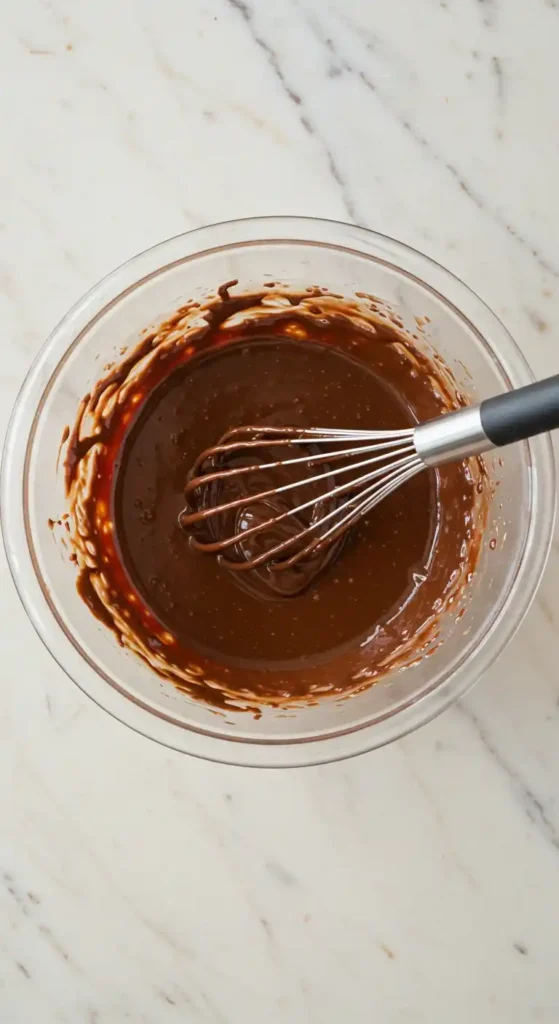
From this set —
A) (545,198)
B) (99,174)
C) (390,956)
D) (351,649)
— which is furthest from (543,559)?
(99,174)

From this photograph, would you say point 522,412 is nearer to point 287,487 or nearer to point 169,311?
point 287,487

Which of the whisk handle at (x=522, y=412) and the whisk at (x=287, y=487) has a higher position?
the whisk at (x=287, y=487)

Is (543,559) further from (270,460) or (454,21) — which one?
(454,21)

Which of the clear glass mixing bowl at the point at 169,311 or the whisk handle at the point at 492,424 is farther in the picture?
the clear glass mixing bowl at the point at 169,311

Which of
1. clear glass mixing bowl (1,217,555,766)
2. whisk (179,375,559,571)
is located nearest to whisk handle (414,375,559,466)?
whisk (179,375,559,571)

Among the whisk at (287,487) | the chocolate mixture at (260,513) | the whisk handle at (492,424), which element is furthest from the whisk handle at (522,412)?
the chocolate mixture at (260,513)

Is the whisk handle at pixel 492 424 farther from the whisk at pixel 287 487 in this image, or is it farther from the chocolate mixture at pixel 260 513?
the chocolate mixture at pixel 260 513

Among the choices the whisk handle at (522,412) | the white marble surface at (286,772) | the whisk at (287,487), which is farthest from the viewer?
the white marble surface at (286,772)

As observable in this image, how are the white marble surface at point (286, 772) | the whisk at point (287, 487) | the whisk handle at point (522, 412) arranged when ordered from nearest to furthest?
1. the whisk handle at point (522, 412)
2. the whisk at point (287, 487)
3. the white marble surface at point (286, 772)
